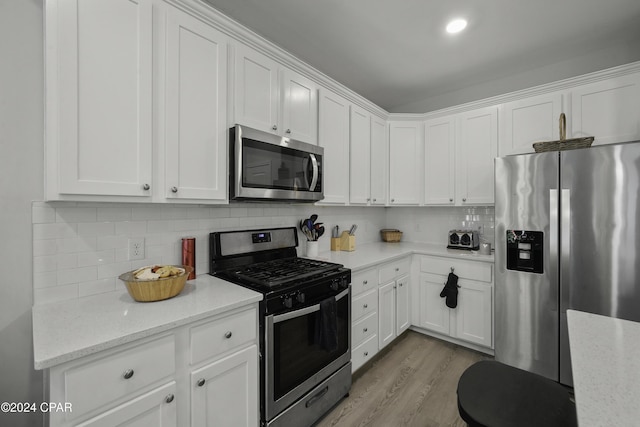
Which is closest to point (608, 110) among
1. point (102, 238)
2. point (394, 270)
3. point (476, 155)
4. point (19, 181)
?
point (476, 155)

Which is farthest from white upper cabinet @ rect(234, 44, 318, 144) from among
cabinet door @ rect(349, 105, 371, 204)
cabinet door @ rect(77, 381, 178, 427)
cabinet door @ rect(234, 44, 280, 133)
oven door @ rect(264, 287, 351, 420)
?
cabinet door @ rect(77, 381, 178, 427)

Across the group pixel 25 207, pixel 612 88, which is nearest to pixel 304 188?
pixel 25 207

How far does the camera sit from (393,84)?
329 centimetres

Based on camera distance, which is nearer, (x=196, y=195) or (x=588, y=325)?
(x=588, y=325)

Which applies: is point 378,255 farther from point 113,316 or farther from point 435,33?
point 113,316

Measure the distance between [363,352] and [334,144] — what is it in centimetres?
185

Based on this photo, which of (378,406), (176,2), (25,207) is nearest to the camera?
(25,207)

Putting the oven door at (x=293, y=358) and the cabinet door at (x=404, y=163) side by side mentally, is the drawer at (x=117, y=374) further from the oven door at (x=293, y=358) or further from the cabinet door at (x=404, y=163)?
the cabinet door at (x=404, y=163)

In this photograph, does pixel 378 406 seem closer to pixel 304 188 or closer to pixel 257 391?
pixel 257 391

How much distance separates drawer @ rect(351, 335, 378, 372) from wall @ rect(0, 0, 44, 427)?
1895mm

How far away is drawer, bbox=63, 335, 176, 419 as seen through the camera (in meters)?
0.94

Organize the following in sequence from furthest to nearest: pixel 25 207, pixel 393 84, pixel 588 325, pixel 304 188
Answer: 1. pixel 393 84
2. pixel 304 188
3. pixel 25 207
4. pixel 588 325

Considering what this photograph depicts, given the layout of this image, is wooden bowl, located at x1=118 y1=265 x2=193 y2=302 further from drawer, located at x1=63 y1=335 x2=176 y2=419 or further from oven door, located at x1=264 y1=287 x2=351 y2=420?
oven door, located at x1=264 y1=287 x2=351 y2=420

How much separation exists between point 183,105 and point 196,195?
0.50m
